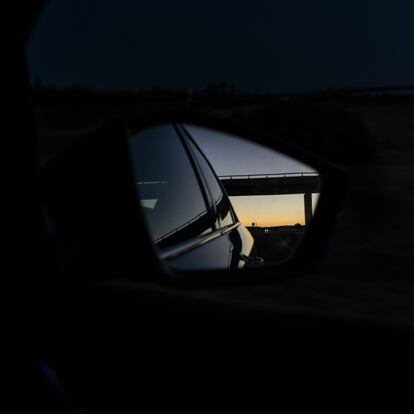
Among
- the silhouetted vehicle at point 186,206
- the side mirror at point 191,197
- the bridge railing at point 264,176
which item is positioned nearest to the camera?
the side mirror at point 191,197

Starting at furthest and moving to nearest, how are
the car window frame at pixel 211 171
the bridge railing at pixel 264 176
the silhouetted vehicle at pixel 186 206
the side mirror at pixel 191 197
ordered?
the car window frame at pixel 211 171, the bridge railing at pixel 264 176, the silhouetted vehicle at pixel 186 206, the side mirror at pixel 191 197

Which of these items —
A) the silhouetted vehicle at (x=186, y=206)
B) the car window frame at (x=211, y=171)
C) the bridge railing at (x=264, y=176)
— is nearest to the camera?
the silhouetted vehicle at (x=186, y=206)

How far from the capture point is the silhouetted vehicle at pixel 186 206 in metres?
2.29

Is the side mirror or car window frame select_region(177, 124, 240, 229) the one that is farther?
car window frame select_region(177, 124, 240, 229)

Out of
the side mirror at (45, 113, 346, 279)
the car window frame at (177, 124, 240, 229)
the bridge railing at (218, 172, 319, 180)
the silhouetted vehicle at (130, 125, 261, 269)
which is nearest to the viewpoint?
the side mirror at (45, 113, 346, 279)

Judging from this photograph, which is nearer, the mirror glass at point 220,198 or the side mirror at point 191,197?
the side mirror at point 191,197

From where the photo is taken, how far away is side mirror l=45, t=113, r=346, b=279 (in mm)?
1473

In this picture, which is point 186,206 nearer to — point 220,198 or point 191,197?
point 191,197

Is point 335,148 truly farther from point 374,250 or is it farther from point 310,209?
Result: point 310,209

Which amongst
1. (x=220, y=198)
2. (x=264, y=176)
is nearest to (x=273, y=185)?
(x=264, y=176)

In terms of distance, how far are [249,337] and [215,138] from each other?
3.36 feet

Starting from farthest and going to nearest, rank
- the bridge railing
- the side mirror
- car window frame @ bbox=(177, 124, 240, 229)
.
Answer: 1. car window frame @ bbox=(177, 124, 240, 229)
2. the bridge railing
3. the side mirror

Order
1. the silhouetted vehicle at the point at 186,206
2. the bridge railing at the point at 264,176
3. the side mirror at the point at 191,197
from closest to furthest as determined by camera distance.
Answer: the side mirror at the point at 191,197 → the silhouetted vehicle at the point at 186,206 → the bridge railing at the point at 264,176

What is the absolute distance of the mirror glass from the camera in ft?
7.71
